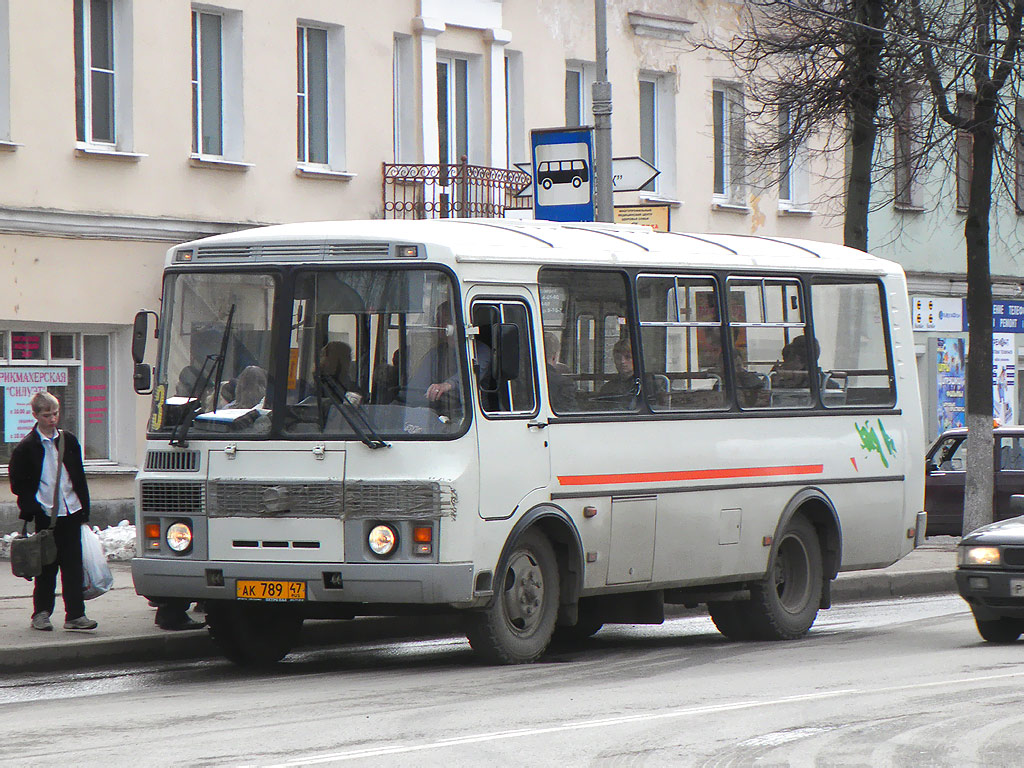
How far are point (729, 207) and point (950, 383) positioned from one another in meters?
6.88

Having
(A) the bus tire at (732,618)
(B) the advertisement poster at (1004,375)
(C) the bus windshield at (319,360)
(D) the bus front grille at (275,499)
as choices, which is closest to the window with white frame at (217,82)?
(A) the bus tire at (732,618)

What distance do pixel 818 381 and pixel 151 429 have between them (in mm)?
5265

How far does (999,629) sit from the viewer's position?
13.8m

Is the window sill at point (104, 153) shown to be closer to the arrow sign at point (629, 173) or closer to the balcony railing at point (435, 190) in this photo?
the balcony railing at point (435, 190)

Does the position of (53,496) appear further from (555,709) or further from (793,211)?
(793,211)

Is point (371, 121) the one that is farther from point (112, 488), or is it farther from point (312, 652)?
point (312, 652)

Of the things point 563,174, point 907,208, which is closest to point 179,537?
point 563,174

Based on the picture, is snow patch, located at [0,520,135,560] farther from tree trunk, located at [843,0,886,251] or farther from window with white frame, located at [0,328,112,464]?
tree trunk, located at [843,0,886,251]

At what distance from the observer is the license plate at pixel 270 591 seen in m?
11.6

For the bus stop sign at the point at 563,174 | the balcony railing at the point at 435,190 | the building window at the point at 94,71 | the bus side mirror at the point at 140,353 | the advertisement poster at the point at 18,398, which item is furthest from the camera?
the balcony railing at the point at 435,190

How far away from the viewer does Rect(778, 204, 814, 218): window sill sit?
3247 centimetres

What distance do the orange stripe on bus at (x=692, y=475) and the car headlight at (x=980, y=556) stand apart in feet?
4.49

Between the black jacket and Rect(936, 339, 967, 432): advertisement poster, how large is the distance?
24207 mm

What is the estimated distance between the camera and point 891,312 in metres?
15.8
